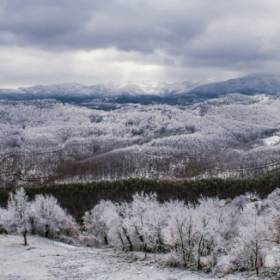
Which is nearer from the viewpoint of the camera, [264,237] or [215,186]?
[264,237]

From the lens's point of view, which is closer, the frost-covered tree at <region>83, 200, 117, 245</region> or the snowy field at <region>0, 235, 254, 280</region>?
the snowy field at <region>0, 235, 254, 280</region>

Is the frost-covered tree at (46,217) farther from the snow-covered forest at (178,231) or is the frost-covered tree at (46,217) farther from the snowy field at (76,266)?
the snowy field at (76,266)

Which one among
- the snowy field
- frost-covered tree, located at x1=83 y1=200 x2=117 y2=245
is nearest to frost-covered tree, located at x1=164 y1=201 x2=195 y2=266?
the snowy field

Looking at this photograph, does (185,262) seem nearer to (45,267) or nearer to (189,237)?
(189,237)

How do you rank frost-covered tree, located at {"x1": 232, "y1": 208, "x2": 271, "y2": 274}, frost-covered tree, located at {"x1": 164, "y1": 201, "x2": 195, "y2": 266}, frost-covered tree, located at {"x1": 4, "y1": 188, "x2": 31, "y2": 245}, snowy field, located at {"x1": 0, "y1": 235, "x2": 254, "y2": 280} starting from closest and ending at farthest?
frost-covered tree, located at {"x1": 232, "y1": 208, "x2": 271, "y2": 274} < snowy field, located at {"x1": 0, "y1": 235, "x2": 254, "y2": 280} < frost-covered tree, located at {"x1": 164, "y1": 201, "x2": 195, "y2": 266} < frost-covered tree, located at {"x1": 4, "y1": 188, "x2": 31, "y2": 245}

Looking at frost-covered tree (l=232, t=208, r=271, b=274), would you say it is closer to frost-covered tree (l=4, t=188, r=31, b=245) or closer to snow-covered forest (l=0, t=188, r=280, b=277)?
snow-covered forest (l=0, t=188, r=280, b=277)

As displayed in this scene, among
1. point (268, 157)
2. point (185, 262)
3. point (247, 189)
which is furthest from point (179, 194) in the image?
point (268, 157)

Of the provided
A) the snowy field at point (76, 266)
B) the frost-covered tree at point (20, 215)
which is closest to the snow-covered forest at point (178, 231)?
the frost-covered tree at point (20, 215)
